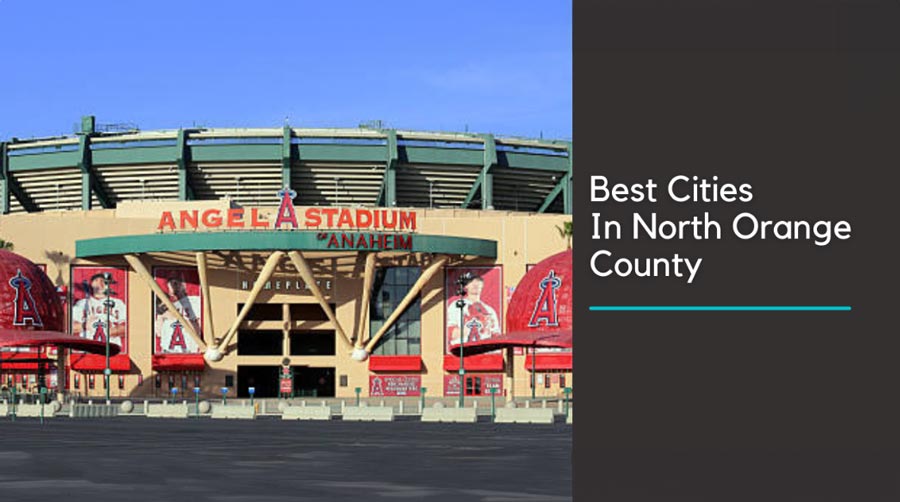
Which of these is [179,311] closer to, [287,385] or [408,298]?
[287,385]

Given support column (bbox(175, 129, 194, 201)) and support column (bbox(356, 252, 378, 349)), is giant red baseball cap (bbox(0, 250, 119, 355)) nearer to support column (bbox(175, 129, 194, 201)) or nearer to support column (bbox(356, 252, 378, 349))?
support column (bbox(175, 129, 194, 201))

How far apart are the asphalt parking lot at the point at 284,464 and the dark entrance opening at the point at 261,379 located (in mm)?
58649

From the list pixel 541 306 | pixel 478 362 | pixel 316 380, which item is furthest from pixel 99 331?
pixel 541 306

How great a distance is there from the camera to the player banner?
116 metres

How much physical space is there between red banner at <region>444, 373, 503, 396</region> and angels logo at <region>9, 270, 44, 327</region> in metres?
31.5

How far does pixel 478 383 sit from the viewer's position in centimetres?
11612

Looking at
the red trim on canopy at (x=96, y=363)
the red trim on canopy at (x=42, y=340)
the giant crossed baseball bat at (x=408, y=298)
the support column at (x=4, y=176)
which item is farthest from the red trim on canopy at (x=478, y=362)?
the support column at (x=4, y=176)

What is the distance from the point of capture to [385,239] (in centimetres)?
10994

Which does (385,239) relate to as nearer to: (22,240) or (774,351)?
(22,240)

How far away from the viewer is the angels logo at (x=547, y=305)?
100 m

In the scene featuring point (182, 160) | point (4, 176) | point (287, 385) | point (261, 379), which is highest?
point (182, 160)

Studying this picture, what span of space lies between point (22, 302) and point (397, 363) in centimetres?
2868

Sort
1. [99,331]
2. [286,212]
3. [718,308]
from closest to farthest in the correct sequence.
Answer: [718,308] < [286,212] < [99,331]

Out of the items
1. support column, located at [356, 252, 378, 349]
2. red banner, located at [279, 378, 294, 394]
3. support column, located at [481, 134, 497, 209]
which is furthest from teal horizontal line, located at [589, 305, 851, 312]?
support column, located at [481, 134, 497, 209]
